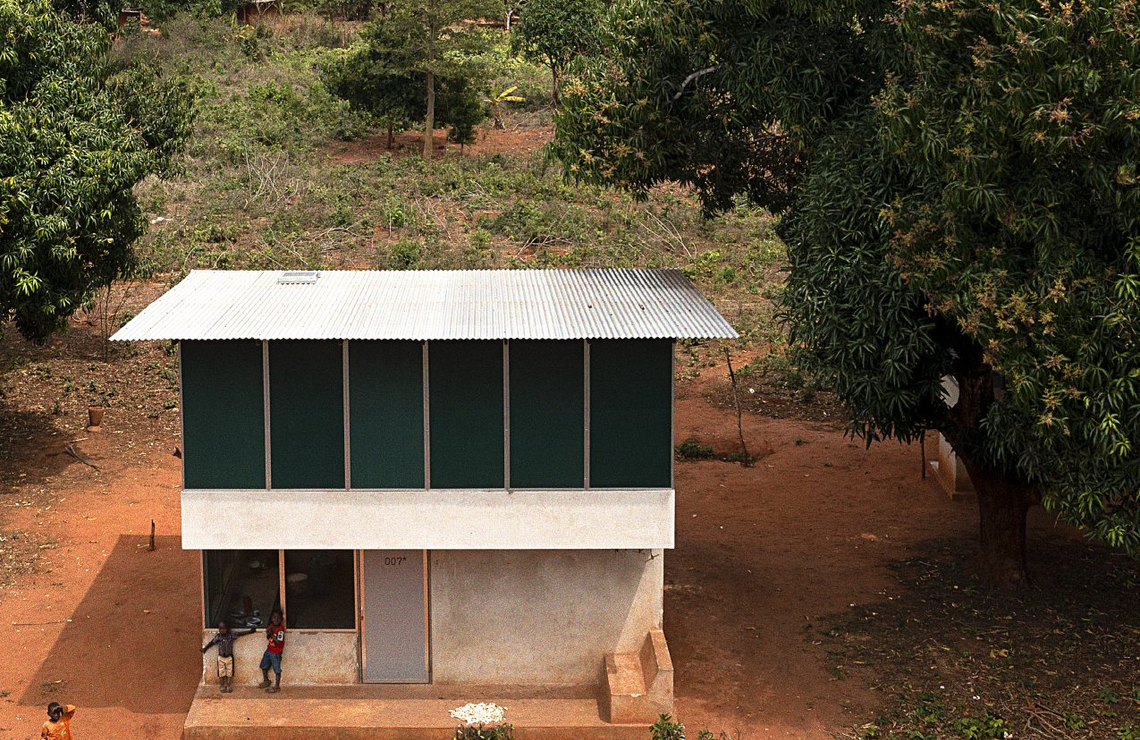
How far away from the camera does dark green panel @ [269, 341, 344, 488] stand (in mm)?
13969

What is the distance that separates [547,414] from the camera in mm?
14078

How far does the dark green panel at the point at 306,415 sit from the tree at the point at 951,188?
5505mm

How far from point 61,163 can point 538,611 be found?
10.4m

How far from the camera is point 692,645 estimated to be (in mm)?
16438

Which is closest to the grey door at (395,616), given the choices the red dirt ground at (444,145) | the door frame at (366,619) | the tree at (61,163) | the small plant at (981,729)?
the door frame at (366,619)

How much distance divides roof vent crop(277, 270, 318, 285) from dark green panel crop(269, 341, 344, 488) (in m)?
2.17

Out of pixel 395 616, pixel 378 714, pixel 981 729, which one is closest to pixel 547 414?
pixel 395 616

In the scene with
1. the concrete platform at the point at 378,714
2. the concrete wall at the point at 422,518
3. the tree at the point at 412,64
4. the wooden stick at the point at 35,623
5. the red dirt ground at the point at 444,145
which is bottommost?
the wooden stick at the point at 35,623

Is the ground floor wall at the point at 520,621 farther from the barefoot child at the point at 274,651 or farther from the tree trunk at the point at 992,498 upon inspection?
the tree trunk at the point at 992,498

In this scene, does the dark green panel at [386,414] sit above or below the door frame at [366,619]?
above

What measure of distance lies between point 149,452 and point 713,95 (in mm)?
12195

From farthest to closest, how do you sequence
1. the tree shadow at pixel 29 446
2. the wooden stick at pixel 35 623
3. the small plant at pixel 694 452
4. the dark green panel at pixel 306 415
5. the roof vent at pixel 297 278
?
the small plant at pixel 694 452
the tree shadow at pixel 29 446
the wooden stick at pixel 35 623
the roof vent at pixel 297 278
the dark green panel at pixel 306 415

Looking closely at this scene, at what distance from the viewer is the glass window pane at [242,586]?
1468 cm

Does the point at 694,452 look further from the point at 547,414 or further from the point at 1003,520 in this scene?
Result: the point at 547,414
